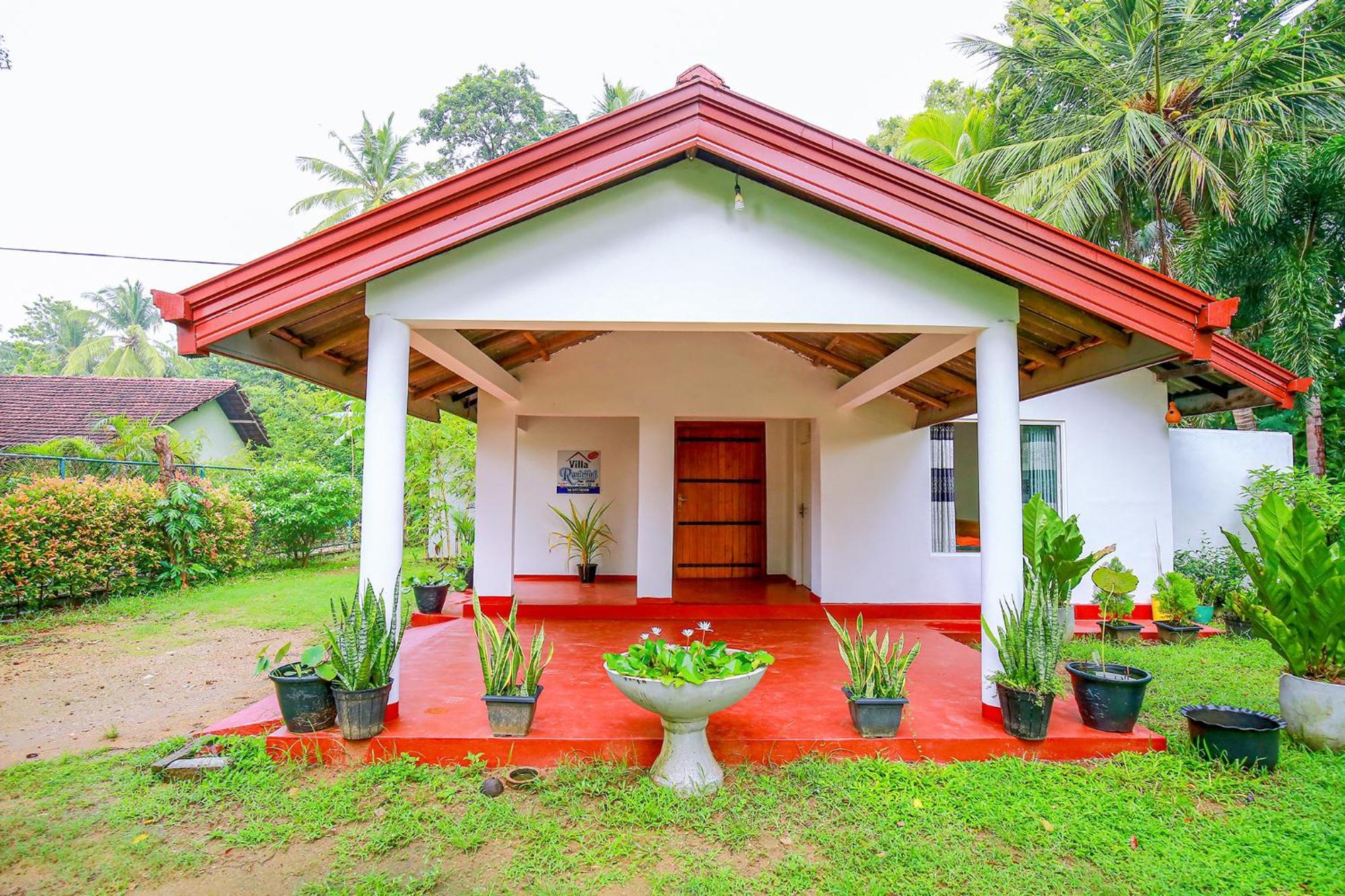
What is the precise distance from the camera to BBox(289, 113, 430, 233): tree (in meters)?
16.9

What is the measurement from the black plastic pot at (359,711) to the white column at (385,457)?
0.25 meters

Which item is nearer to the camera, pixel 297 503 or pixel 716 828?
pixel 716 828

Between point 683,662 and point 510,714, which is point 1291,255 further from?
point 510,714

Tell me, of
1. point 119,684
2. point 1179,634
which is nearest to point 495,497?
point 119,684

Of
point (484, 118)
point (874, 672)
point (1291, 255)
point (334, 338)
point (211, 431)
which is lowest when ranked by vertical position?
point (874, 672)

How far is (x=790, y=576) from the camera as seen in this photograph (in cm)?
830

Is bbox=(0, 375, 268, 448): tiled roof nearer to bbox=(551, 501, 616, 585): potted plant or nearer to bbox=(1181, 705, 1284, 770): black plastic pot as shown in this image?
bbox=(551, 501, 616, 585): potted plant

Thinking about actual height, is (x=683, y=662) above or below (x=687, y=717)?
above

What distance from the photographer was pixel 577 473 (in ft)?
28.0

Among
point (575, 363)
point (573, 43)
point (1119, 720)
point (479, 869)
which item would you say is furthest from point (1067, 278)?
point (573, 43)

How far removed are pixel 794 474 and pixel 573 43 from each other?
2368 cm

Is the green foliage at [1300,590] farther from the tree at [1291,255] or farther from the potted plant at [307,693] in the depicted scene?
the tree at [1291,255]

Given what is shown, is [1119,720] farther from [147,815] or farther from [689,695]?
[147,815]

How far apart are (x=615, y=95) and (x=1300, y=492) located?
16457 millimetres
